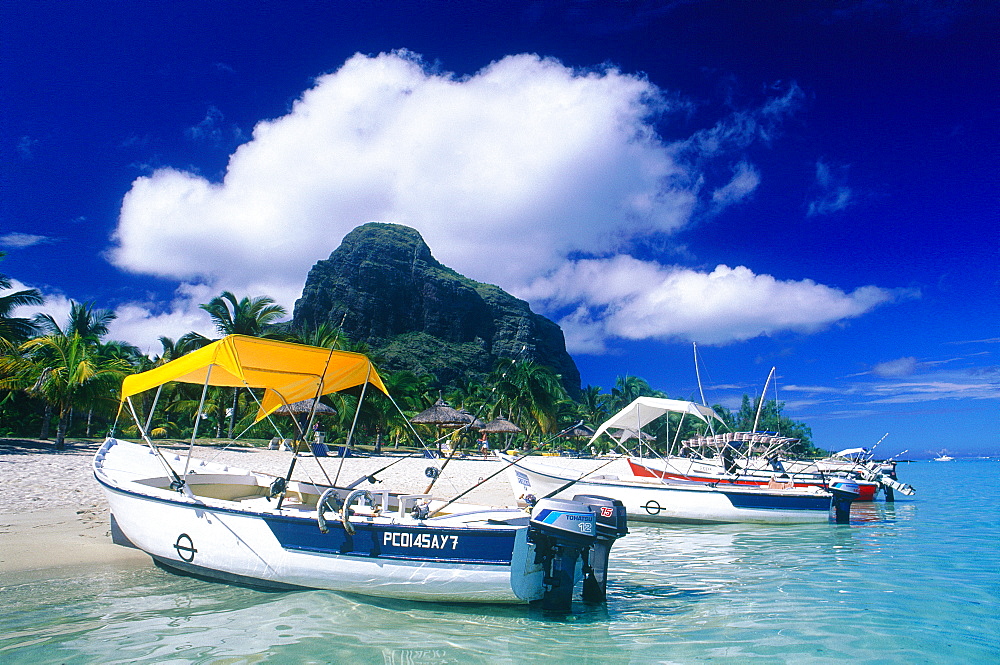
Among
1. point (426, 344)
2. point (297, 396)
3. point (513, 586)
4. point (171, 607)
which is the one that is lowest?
point (171, 607)

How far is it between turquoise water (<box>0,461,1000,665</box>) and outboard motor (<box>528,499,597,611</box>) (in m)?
0.30

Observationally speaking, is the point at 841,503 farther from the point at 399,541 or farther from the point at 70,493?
the point at 70,493

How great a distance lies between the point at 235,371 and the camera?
25.7ft

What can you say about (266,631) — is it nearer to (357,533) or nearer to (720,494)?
(357,533)

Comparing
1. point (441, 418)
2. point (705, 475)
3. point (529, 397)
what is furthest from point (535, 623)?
point (529, 397)

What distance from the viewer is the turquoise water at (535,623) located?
555cm

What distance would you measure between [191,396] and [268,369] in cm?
2630

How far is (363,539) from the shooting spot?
6.59 metres

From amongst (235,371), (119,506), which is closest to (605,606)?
(235,371)

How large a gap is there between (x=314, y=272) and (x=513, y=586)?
10936 centimetres

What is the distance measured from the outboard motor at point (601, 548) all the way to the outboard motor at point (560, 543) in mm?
269

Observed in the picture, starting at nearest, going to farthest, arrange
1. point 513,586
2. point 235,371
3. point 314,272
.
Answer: point 513,586
point 235,371
point 314,272

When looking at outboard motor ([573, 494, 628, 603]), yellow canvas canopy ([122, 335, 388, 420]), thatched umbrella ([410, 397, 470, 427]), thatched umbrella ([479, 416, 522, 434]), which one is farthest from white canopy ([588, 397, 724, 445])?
thatched umbrella ([479, 416, 522, 434])

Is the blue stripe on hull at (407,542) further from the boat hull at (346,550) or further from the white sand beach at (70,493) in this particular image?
the white sand beach at (70,493)
